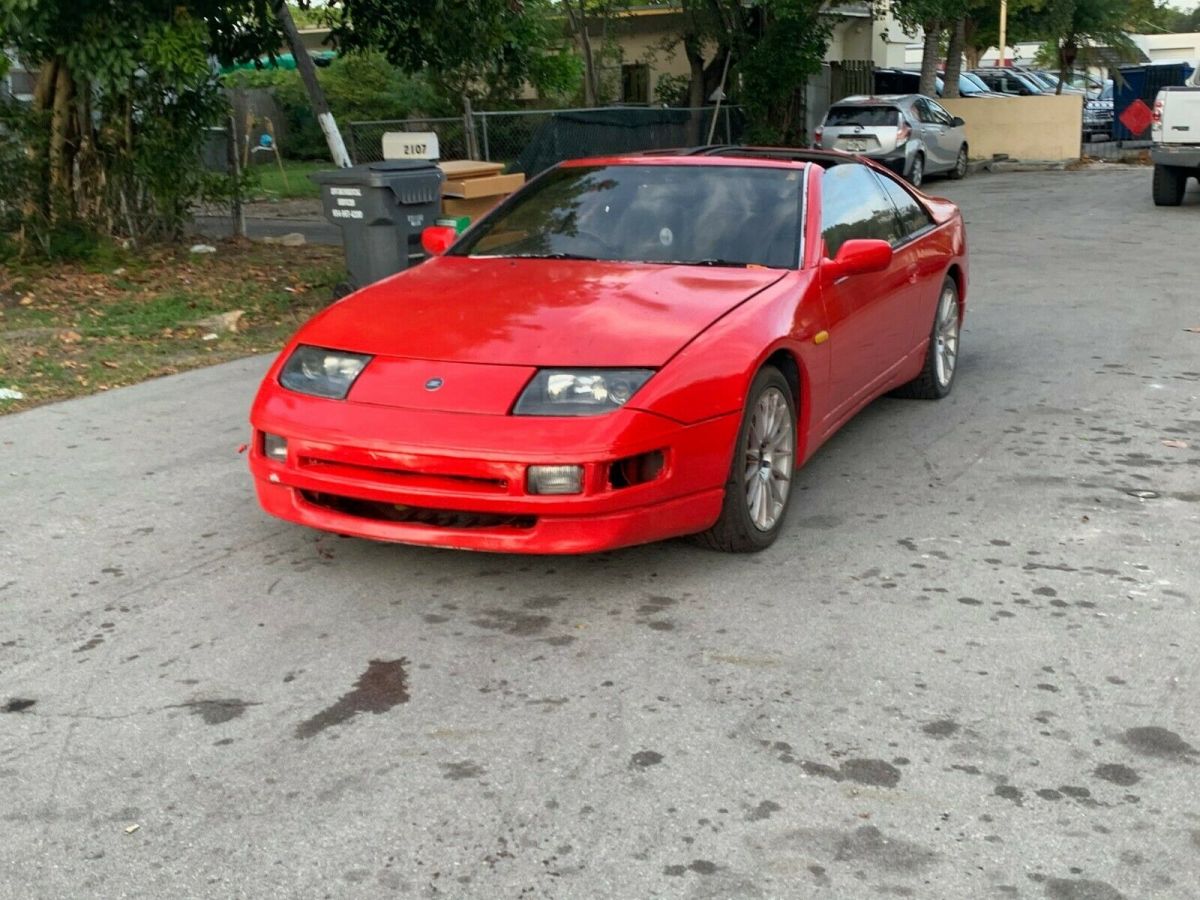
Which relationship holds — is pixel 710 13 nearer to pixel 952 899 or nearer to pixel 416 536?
pixel 416 536

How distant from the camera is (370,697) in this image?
3961 mm

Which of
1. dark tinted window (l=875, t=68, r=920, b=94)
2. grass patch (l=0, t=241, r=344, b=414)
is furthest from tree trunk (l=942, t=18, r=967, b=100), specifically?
grass patch (l=0, t=241, r=344, b=414)

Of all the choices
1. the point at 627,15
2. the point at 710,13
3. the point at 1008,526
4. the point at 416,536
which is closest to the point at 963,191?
the point at 710,13

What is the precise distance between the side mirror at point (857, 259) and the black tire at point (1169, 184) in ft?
45.1

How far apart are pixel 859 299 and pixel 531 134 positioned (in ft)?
51.8

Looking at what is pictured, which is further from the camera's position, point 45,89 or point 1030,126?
point 1030,126

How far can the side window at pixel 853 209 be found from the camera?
6059mm

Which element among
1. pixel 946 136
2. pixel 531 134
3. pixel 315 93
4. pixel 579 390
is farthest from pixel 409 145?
pixel 579 390

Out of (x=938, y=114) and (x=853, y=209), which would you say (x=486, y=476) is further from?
(x=938, y=114)

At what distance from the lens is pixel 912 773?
11.5 feet

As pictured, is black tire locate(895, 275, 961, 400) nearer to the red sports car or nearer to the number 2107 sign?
the red sports car

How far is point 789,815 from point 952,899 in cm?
46

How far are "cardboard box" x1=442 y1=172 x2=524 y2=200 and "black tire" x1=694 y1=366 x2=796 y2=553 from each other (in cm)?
707

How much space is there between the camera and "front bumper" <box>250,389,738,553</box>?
446 cm
